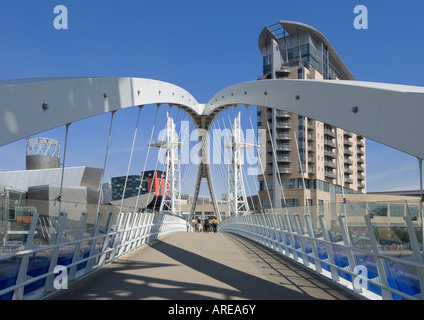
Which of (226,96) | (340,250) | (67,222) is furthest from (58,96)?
(226,96)

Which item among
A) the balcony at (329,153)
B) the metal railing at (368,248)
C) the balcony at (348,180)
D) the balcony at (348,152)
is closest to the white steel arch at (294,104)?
the metal railing at (368,248)

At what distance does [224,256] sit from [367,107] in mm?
6288

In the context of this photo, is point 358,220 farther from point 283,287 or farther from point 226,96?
point 226,96

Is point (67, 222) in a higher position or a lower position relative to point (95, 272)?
higher

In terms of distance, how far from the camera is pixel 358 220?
677 cm

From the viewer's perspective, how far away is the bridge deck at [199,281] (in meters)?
6.55

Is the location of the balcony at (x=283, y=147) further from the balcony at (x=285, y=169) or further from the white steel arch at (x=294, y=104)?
the white steel arch at (x=294, y=104)

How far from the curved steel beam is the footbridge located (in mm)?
21

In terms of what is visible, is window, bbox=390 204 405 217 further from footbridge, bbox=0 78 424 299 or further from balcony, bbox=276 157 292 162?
balcony, bbox=276 157 292 162

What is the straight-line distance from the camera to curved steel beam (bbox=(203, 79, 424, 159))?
6.89m

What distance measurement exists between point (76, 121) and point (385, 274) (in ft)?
22.6

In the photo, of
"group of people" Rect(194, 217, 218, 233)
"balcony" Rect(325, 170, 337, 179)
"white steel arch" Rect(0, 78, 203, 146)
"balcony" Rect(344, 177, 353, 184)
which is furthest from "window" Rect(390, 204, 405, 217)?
"balcony" Rect(344, 177, 353, 184)

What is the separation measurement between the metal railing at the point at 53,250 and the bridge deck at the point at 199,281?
0.26 metres
